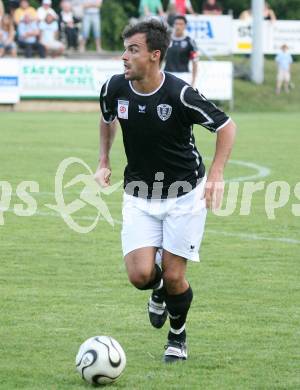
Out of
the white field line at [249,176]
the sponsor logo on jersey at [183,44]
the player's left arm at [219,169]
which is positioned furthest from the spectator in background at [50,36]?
the player's left arm at [219,169]

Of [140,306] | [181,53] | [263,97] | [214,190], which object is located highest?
[214,190]

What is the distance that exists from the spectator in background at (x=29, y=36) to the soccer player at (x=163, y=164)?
23.0 m

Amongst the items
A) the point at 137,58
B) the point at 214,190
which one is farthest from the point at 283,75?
the point at 214,190

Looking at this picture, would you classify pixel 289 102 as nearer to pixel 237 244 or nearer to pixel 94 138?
pixel 94 138

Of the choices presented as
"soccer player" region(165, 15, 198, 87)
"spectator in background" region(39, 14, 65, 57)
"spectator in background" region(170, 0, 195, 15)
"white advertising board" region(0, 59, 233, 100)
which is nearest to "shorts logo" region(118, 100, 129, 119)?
"soccer player" region(165, 15, 198, 87)

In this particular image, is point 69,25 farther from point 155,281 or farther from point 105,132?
point 155,281

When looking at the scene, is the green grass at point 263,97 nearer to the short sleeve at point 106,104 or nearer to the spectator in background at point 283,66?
the spectator in background at point 283,66

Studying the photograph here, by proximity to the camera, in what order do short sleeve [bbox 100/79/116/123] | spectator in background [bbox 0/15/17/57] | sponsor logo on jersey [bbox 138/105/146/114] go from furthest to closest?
1. spectator in background [bbox 0/15/17/57]
2. short sleeve [bbox 100/79/116/123]
3. sponsor logo on jersey [bbox 138/105/146/114]

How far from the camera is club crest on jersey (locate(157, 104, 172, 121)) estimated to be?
614 centimetres

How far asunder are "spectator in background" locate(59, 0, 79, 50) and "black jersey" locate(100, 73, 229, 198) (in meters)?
25.1

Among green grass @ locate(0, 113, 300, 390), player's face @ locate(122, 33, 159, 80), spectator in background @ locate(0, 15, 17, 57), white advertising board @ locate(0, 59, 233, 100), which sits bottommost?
white advertising board @ locate(0, 59, 233, 100)

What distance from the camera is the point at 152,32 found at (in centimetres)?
618

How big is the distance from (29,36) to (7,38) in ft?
2.47

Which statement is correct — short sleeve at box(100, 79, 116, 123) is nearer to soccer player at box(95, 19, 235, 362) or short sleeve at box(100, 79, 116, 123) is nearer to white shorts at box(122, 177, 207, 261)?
soccer player at box(95, 19, 235, 362)
